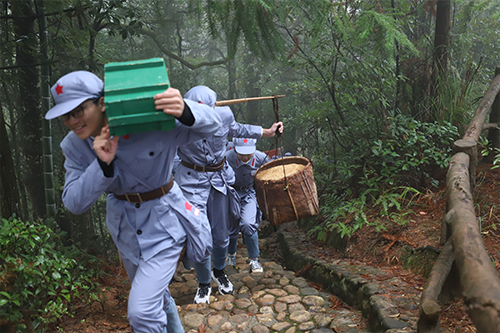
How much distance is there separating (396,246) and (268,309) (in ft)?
4.93

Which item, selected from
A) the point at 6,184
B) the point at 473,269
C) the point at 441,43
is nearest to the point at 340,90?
the point at 441,43

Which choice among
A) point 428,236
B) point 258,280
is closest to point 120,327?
point 258,280

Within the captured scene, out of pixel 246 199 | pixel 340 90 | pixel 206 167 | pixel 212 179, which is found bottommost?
pixel 246 199

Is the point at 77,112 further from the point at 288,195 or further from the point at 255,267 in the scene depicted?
the point at 255,267

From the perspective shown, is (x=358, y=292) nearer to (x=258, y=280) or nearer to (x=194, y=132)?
(x=258, y=280)

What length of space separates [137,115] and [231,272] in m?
3.62

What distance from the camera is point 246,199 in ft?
17.2

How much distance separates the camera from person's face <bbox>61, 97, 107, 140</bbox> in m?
2.22

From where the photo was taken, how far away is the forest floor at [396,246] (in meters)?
3.59

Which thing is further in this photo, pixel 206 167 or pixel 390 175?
pixel 390 175

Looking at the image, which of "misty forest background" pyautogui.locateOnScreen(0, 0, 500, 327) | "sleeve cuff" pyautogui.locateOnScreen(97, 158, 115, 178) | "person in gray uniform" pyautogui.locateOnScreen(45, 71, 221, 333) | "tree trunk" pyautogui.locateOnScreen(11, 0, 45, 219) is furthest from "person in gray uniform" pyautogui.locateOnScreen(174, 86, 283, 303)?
"tree trunk" pyautogui.locateOnScreen(11, 0, 45, 219)

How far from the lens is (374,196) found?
5414mm

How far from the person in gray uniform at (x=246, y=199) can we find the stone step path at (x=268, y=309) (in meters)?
0.38

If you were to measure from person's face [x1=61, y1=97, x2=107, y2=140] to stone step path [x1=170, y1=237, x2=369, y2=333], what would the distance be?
83.1 inches
